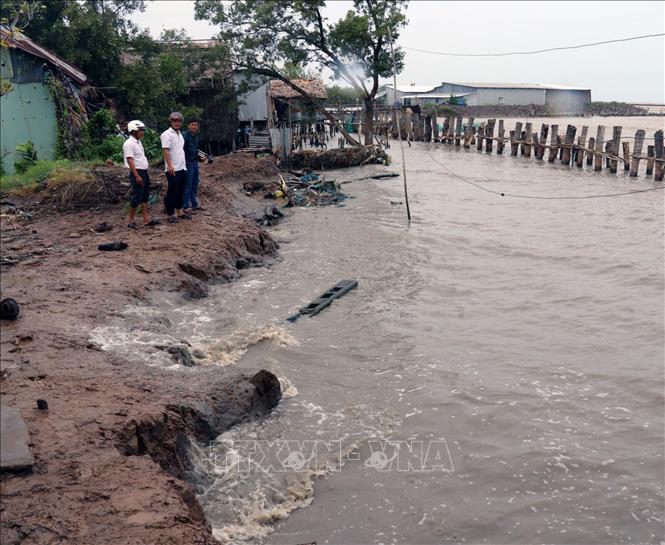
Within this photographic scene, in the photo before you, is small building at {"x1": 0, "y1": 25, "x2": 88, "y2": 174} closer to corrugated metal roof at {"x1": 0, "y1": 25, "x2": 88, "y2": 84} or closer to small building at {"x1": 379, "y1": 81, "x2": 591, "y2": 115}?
corrugated metal roof at {"x1": 0, "y1": 25, "x2": 88, "y2": 84}

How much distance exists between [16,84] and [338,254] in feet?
27.8

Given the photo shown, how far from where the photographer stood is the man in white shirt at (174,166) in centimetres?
912

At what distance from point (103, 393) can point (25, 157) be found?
35.5 feet

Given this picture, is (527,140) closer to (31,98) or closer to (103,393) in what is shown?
(31,98)

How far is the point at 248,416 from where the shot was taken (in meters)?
4.95

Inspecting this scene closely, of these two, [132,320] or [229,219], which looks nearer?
[132,320]

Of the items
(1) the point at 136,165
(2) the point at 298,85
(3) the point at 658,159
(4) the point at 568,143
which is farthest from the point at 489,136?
(1) the point at 136,165

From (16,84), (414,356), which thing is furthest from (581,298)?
(16,84)

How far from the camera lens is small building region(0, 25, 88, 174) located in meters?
13.3

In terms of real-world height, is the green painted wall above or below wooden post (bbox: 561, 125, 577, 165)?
above

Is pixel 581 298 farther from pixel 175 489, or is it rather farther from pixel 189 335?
pixel 175 489

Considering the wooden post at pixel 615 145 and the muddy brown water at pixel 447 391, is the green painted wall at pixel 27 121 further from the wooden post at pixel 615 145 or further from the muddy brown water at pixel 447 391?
the wooden post at pixel 615 145

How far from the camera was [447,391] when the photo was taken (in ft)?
18.5

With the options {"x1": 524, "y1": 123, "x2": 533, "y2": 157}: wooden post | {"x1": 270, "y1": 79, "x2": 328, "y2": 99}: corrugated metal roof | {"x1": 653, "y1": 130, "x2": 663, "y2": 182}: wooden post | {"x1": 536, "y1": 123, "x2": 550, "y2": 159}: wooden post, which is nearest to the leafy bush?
{"x1": 270, "y1": 79, "x2": 328, "y2": 99}: corrugated metal roof
